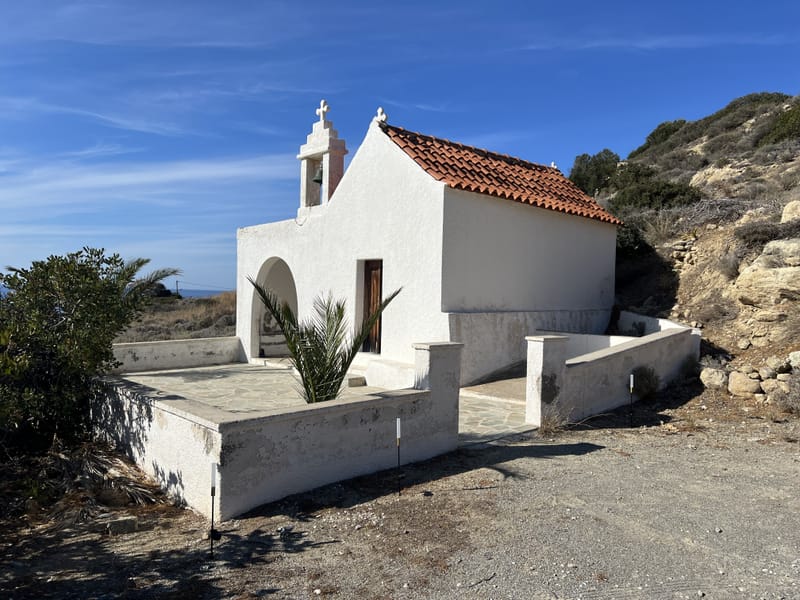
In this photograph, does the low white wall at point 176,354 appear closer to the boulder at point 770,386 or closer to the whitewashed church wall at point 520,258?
the whitewashed church wall at point 520,258

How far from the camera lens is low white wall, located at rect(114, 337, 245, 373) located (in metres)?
12.7

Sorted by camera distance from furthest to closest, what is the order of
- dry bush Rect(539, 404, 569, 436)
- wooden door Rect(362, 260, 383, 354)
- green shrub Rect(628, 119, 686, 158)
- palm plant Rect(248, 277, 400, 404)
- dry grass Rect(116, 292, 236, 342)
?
1. green shrub Rect(628, 119, 686, 158)
2. dry grass Rect(116, 292, 236, 342)
3. wooden door Rect(362, 260, 383, 354)
4. dry bush Rect(539, 404, 569, 436)
5. palm plant Rect(248, 277, 400, 404)

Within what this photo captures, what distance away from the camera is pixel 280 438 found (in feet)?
16.3

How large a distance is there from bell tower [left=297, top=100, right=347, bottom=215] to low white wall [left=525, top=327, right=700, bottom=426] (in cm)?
720

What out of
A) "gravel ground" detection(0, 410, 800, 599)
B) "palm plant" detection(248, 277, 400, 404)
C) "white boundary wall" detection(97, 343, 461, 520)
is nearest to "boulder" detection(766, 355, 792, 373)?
"gravel ground" detection(0, 410, 800, 599)

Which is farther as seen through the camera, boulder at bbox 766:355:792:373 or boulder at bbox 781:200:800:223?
boulder at bbox 781:200:800:223

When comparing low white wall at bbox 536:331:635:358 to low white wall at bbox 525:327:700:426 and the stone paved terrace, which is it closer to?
→ low white wall at bbox 525:327:700:426

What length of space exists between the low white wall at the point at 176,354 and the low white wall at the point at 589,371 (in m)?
8.92

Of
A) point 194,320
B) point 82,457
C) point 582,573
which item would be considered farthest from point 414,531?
point 194,320

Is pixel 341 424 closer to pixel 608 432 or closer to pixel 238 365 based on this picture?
pixel 608 432

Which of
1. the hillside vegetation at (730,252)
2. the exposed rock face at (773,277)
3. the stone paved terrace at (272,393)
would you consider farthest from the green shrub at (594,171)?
the stone paved terrace at (272,393)

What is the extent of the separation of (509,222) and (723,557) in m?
8.00

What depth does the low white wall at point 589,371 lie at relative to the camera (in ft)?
24.5

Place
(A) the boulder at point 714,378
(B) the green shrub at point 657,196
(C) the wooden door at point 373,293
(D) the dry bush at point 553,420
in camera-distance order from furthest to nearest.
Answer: (B) the green shrub at point 657,196 < (C) the wooden door at point 373,293 < (A) the boulder at point 714,378 < (D) the dry bush at point 553,420
